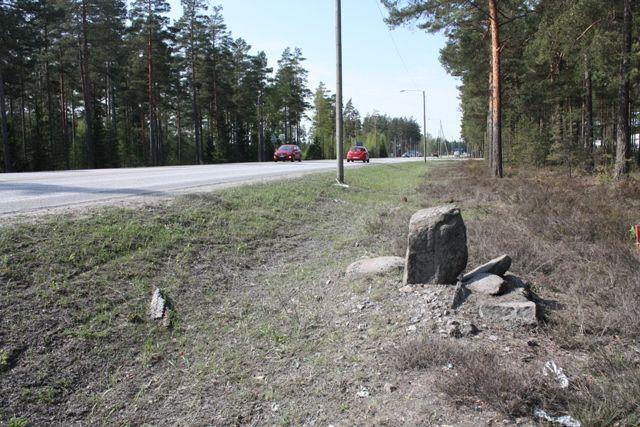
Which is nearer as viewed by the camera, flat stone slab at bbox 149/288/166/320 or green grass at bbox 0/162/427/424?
green grass at bbox 0/162/427/424

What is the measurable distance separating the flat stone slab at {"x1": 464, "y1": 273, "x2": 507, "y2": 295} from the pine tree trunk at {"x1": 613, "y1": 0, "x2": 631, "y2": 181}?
530 inches

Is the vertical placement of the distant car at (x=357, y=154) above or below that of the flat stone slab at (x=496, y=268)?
above

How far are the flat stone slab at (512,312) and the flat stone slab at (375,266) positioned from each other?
1566mm

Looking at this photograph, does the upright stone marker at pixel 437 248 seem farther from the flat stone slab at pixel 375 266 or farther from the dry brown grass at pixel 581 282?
the dry brown grass at pixel 581 282

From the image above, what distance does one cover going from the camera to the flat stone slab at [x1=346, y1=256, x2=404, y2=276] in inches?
234

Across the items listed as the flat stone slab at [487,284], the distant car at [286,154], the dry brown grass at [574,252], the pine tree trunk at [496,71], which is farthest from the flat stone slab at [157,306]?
the distant car at [286,154]

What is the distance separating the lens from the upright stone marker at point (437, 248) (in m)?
5.25

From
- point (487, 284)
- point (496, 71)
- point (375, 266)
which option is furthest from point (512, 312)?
point (496, 71)

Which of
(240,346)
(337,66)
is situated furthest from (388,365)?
(337,66)

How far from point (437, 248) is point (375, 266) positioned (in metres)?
1.09

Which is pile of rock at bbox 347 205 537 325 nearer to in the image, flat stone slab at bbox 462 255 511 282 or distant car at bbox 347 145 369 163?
flat stone slab at bbox 462 255 511 282

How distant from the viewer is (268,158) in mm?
65250

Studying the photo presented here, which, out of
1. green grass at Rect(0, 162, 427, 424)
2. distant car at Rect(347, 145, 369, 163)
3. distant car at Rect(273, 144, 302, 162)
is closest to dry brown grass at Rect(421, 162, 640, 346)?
green grass at Rect(0, 162, 427, 424)

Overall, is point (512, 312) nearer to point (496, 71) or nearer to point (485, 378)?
point (485, 378)
